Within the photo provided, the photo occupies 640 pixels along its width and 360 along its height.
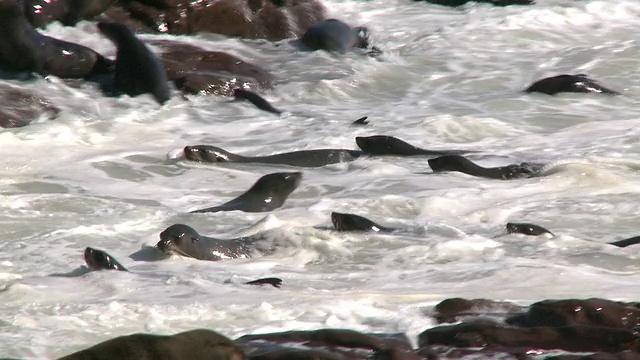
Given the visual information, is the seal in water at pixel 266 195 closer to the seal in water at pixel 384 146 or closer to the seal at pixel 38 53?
the seal in water at pixel 384 146

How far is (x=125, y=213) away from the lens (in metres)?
7.67

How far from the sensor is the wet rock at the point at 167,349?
11.3 ft

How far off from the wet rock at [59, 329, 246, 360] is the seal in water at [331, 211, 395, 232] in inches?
135

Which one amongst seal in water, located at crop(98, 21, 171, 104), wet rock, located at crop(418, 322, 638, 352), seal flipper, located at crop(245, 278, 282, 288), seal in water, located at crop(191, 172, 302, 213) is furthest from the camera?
seal in water, located at crop(98, 21, 171, 104)

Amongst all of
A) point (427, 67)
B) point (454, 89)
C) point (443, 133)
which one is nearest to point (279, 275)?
point (443, 133)

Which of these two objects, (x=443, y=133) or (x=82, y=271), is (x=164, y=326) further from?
(x=443, y=133)

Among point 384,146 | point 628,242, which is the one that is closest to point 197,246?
point 628,242

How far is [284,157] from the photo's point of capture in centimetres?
930

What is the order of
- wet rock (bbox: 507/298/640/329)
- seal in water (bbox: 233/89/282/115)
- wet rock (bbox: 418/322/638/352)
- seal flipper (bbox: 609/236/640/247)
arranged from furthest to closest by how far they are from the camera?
seal in water (bbox: 233/89/282/115) → seal flipper (bbox: 609/236/640/247) → wet rock (bbox: 507/298/640/329) → wet rock (bbox: 418/322/638/352)

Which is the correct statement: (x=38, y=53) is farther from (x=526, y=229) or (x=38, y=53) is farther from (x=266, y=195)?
(x=526, y=229)

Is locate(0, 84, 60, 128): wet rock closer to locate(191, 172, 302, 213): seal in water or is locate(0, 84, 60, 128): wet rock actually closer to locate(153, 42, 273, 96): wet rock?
locate(153, 42, 273, 96): wet rock

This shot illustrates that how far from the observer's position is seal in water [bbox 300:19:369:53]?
14.1 meters

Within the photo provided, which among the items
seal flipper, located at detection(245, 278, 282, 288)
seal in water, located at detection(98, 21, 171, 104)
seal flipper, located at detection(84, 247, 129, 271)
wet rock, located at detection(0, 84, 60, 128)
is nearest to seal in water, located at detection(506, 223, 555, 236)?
seal flipper, located at detection(245, 278, 282, 288)

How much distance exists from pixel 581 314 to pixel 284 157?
4951 millimetres
